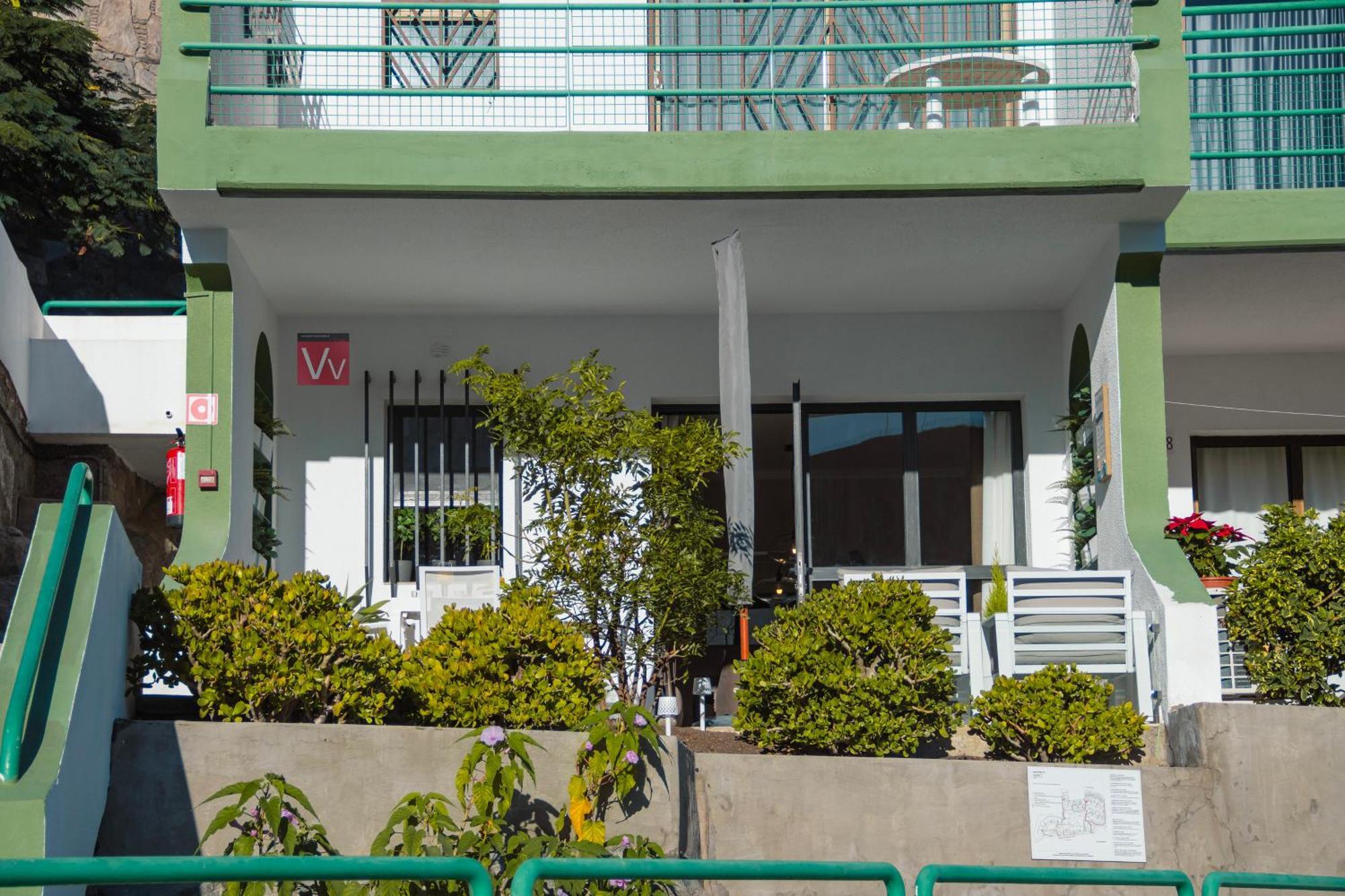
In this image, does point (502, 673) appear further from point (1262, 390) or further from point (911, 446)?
point (1262, 390)

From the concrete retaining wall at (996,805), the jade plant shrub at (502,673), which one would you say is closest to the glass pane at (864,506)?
the concrete retaining wall at (996,805)

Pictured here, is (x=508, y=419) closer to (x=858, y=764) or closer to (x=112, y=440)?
(x=858, y=764)

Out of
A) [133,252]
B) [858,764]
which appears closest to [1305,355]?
[858,764]

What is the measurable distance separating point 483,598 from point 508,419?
66.4 inches

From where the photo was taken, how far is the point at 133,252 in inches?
971

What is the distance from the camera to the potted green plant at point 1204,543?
31.2 feet

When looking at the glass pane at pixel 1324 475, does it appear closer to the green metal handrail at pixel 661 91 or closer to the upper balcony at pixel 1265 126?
the upper balcony at pixel 1265 126

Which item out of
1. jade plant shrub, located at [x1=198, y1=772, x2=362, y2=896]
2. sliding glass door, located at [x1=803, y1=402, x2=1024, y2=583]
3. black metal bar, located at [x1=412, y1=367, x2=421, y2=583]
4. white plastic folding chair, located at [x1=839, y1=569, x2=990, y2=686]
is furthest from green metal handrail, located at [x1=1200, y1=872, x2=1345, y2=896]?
black metal bar, located at [x1=412, y1=367, x2=421, y2=583]

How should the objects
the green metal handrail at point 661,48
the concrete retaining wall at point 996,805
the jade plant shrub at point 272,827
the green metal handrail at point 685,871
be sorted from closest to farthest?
the green metal handrail at point 685,871 → the jade plant shrub at point 272,827 → the concrete retaining wall at point 996,805 → the green metal handrail at point 661,48

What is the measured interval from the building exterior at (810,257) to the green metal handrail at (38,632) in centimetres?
245

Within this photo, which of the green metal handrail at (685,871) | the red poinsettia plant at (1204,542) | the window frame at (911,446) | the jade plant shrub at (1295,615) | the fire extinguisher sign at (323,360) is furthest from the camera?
the window frame at (911,446)

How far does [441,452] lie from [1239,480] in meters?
6.45

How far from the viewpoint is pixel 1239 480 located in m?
12.9

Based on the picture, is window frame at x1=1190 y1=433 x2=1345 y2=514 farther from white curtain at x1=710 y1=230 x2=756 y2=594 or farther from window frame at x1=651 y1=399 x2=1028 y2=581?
white curtain at x1=710 y1=230 x2=756 y2=594
